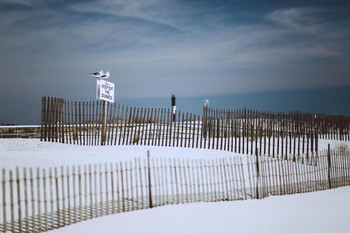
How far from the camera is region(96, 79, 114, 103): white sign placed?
55.8ft

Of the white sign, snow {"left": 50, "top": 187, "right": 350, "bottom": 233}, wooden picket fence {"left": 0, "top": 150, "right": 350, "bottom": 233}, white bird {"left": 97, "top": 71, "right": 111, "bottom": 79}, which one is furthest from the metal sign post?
snow {"left": 50, "top": 187, "right": 350, "bottom": 233}

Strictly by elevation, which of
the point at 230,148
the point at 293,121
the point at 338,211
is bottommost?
the point at 338,211

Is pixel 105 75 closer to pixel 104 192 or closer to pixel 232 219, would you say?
pixel 104 192

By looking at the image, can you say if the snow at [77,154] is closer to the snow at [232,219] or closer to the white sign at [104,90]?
the white sign at [104,90]

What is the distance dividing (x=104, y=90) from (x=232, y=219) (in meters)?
10.7

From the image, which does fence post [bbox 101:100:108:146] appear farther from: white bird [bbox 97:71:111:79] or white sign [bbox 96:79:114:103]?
white bird [bbox 97:71:111:79]

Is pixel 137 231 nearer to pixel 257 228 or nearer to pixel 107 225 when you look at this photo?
pixel 107 225

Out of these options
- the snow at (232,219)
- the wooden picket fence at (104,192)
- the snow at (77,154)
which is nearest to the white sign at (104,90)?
the snow at (77,154)

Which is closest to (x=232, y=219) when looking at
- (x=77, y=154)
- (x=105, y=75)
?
(x=77, y=154)

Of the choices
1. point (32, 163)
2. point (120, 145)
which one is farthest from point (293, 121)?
point (32, 163)

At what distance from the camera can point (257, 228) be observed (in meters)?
8.07

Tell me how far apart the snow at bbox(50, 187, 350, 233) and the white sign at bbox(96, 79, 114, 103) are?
924 cm

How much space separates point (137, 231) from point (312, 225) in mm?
4260

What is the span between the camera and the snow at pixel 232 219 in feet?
25.1
